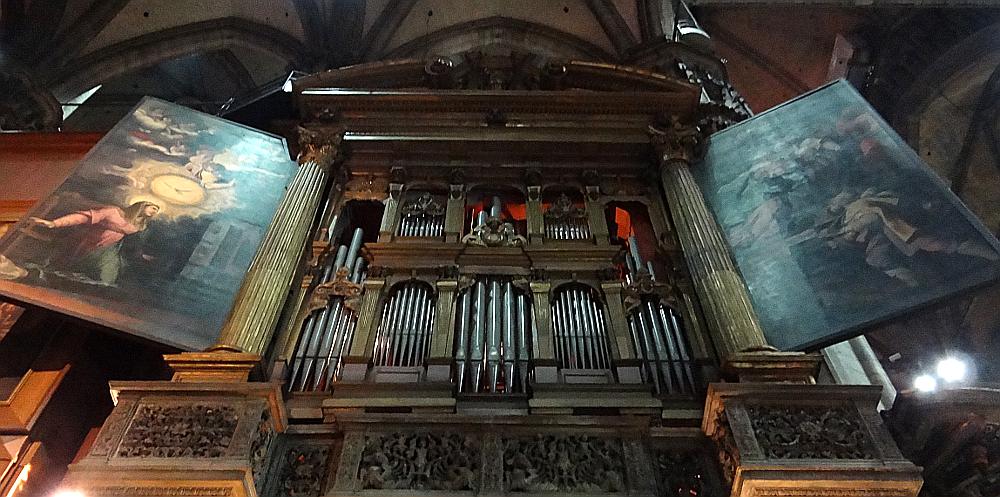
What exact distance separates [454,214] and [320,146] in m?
1.94

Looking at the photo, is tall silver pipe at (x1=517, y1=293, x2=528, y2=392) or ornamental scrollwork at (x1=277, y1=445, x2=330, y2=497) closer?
ornamental scrollwork at (x1=277, y1=445, x2=330, y2=497)

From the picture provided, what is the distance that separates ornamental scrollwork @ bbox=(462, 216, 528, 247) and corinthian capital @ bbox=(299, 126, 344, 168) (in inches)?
83.1

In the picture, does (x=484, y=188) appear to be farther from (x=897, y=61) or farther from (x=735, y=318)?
(x=897, y=61)

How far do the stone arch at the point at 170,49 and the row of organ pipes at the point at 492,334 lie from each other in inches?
350

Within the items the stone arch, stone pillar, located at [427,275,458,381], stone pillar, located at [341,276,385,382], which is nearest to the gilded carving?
stone pillar, located at [341,276,385,382]

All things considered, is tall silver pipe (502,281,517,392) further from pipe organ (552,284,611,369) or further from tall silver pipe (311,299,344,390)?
tall silver pipe (311,299,344,390)

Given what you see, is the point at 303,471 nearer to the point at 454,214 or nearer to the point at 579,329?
the point at 579,329

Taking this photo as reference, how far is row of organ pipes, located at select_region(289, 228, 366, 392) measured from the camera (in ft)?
24.1

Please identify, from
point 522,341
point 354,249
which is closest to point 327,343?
point 354,249

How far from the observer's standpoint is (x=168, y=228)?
8359mm

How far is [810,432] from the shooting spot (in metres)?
6.09

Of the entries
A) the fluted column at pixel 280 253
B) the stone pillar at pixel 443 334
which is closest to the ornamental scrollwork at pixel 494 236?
the stone pillar at pixel 443 334

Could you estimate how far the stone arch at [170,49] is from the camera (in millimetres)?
15094

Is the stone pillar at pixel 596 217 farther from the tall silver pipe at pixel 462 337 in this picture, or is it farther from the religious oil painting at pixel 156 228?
the religious oil painting at pixel 156 228
